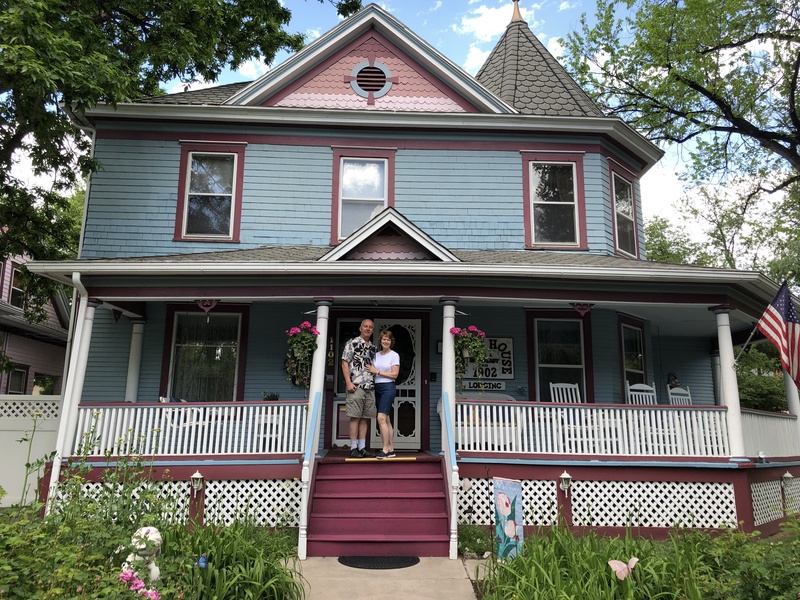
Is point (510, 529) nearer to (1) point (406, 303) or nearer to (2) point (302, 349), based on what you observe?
(2) point (302, 349)

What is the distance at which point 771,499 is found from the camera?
8562mm

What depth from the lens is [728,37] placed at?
1702 centimetres

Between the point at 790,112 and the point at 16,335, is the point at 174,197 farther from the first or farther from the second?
the point at 790,112

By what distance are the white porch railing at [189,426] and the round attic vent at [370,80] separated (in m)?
6.11

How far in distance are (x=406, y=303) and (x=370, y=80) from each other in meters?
4.41

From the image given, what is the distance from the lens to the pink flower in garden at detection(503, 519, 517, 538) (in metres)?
4.95

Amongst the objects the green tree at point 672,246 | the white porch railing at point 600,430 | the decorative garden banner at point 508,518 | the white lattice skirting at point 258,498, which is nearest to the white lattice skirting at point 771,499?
the white porch railing at point 600,430

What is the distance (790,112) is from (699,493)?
14040 mm

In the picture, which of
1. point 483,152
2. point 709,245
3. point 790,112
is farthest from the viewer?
point 709,245

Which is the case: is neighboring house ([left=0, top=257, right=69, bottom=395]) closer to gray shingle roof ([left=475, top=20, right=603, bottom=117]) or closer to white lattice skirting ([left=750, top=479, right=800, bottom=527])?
gray shingle roof ([left=475, top=20, right=603, bottom=117])

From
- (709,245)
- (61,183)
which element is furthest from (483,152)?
(709,245)

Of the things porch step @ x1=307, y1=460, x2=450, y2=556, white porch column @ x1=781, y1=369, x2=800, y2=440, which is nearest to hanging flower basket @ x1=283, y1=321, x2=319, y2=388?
porch step @ x1=307, y1=460, x2=450, y2=556

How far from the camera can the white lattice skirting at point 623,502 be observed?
760cm

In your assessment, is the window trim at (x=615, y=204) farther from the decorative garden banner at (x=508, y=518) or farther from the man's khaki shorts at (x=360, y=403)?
the decorative garden banner at (x=508, y=518)
